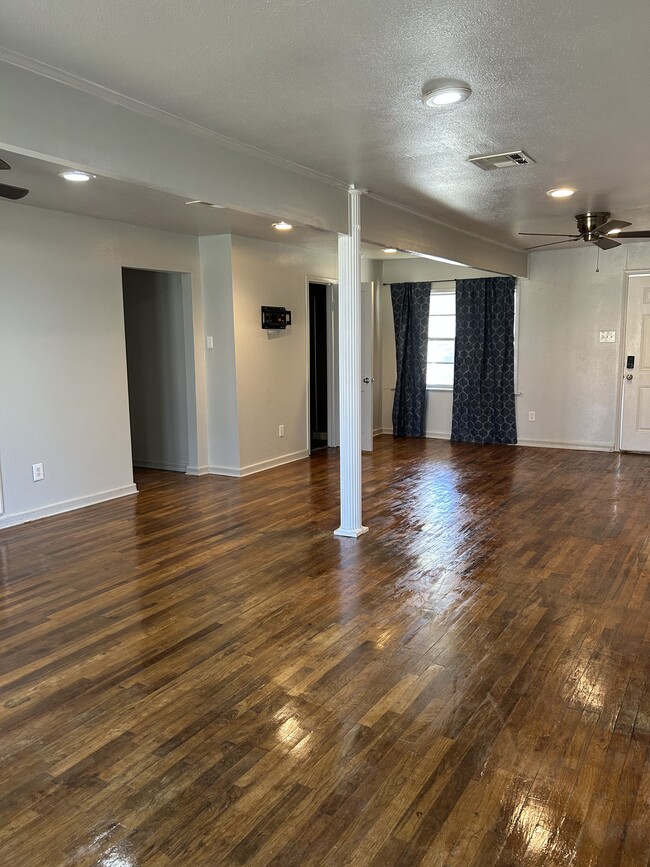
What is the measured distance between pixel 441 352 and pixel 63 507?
18.1ft

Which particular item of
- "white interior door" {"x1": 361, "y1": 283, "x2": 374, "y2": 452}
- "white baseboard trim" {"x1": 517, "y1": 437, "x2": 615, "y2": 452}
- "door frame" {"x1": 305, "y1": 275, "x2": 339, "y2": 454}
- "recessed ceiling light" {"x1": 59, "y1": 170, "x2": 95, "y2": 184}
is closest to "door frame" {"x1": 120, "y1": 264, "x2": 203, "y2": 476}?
"door frame" {"x1": 305, "y1": 275, "x2": 339, "y2": 454}

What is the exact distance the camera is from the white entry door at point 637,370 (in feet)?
24.9

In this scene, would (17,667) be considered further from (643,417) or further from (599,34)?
(643,417)

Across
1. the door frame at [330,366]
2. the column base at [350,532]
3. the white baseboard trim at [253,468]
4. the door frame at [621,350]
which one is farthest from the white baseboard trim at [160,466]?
the door frame at [621,350]

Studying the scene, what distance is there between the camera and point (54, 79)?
246 cm

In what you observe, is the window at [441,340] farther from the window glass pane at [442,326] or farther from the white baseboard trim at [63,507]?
the white baseboard trim at [63,507]

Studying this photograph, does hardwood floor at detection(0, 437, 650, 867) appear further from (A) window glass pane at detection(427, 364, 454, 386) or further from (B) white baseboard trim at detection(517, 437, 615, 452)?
(A) window glass pane at detection(427, 364, 454, 386)

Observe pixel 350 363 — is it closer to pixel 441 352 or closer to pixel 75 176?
pixel 75 176

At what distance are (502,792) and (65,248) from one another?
4.94m

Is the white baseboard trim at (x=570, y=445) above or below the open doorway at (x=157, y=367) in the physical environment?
below

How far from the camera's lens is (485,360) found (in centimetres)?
857

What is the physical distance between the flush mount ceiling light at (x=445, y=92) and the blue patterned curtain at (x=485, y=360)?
577 cm

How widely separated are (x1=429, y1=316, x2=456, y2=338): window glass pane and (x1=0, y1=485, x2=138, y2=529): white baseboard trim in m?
4.76

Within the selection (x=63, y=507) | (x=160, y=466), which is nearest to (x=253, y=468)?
(x=160, y=466)
